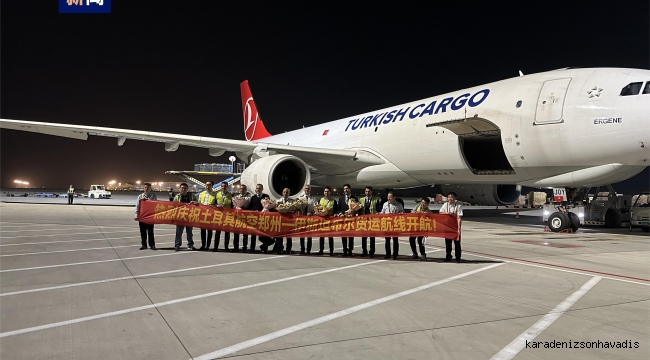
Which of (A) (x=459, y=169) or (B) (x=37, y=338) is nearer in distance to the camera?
(B) (x=37, y=338)

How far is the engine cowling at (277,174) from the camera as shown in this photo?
12.0 m

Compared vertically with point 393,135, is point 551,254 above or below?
below

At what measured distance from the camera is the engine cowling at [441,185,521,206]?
50.9 feet

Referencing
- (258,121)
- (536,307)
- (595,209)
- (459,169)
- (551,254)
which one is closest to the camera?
(536,307)

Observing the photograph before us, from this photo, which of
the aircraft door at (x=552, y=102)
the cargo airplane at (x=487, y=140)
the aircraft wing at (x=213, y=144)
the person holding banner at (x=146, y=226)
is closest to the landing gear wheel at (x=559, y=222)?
the cargo airplane at (x=487, y=140)

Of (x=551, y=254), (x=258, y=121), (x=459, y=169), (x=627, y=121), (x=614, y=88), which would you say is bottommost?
(x=551, y=254)

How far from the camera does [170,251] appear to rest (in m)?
7.43

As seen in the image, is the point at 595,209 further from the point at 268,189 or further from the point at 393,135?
the point at 268,189

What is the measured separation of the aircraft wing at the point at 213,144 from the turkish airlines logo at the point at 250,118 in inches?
430

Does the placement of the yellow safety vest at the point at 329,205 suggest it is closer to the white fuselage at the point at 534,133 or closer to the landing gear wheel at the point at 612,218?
the white fuselage at the point at 534,133

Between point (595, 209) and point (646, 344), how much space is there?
1313cm

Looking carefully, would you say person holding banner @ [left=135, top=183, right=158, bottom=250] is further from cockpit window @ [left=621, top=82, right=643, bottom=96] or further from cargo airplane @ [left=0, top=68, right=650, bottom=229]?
cockpit window @ [left=621, top=82, right=643, bottom=96]

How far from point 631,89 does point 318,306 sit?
8419 millimetres

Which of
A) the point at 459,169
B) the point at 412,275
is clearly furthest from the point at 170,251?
the point at 459,169
